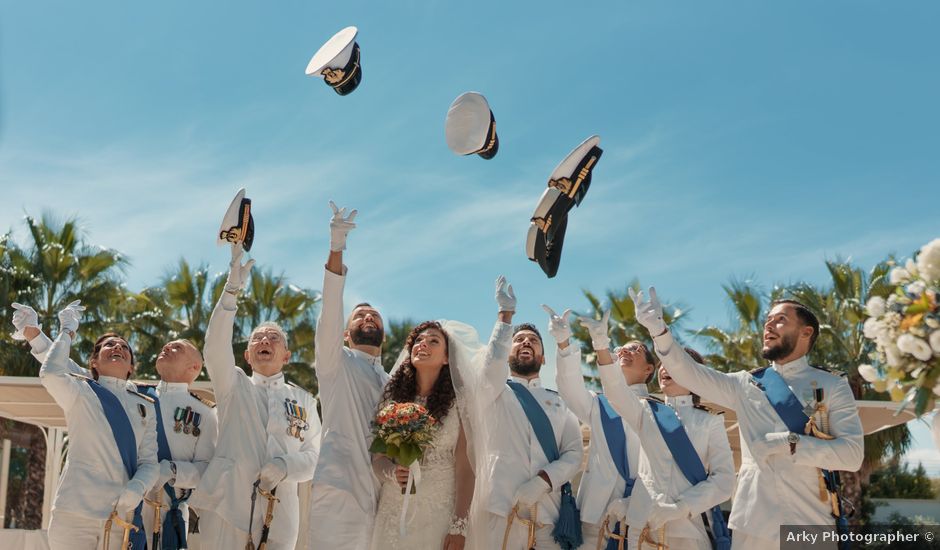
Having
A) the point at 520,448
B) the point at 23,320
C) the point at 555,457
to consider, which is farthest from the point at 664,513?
the point at 23,320

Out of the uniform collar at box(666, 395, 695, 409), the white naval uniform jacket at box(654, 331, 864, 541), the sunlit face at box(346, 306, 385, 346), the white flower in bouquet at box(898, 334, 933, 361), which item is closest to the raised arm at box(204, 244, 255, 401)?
the sunlit face at box(346, 306, 385, 346)

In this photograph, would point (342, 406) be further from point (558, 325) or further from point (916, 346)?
point (916, 346)

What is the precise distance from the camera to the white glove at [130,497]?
6.88 meters

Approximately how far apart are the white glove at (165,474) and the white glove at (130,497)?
343 millimetres

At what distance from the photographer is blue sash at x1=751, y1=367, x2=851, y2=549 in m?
6.19

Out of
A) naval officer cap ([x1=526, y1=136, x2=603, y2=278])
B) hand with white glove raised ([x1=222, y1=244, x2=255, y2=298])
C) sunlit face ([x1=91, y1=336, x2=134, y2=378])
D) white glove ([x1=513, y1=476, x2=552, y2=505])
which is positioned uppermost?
naval officer cap ([x1=526, y1=136, x2=603, y2=278])

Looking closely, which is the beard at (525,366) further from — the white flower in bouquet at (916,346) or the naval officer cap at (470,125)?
the white flower in bouquet at (916,346)

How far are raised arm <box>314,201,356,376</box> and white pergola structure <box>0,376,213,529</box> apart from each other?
3455 mm

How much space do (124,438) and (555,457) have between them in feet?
10.3

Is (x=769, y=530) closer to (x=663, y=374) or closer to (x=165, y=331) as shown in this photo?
(x=663, y=374)

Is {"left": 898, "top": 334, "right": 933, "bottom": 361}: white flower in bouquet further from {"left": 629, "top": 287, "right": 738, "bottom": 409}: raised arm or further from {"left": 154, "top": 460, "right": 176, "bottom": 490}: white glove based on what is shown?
{"left": 154, "top": 460, "right": 176, "bottom": 490}: white glove

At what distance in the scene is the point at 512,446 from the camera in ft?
22.9

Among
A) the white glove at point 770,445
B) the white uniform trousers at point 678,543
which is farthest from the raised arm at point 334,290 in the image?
the white glove at point 770,445

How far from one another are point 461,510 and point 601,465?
175cm
